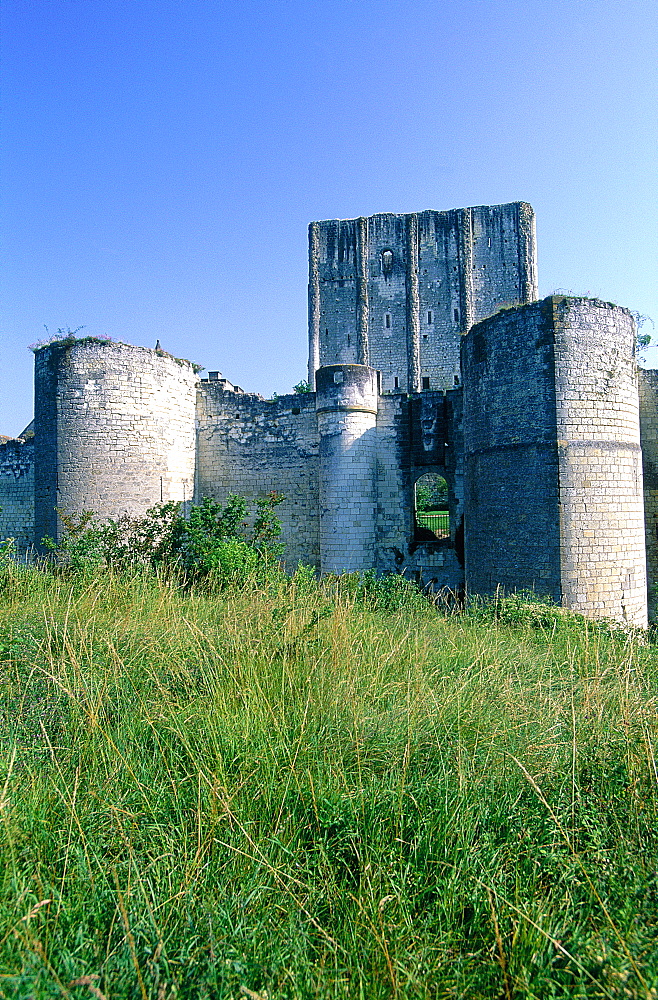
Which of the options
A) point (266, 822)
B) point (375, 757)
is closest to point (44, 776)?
→ point (266, 822)

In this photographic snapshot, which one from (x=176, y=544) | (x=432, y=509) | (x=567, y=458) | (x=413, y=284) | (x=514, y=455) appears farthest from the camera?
(x=413, y=284)

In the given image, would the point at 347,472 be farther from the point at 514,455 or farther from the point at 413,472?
the point at 514,455

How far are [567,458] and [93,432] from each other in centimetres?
929

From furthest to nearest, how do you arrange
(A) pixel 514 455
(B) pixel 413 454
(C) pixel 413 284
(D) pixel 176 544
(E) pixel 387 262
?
(E) pixel 387 262
(C) pixel 413 284
(B) pixel 413 454
(D) pixel 176 544
(A) pixel 514 455

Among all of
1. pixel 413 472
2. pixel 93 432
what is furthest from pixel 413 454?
pixel 93 432

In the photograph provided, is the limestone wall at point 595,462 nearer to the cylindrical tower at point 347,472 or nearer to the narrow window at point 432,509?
the narrow window at point 432,509

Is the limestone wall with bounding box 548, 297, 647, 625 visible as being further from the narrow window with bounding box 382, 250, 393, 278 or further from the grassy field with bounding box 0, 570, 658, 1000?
the narrow window with bounding box 382, 250, 393, 278

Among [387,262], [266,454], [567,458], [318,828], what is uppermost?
[387,262]

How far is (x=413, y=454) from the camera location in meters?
12.8

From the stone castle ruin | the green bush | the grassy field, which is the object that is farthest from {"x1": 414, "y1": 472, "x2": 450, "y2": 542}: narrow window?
the grassy field

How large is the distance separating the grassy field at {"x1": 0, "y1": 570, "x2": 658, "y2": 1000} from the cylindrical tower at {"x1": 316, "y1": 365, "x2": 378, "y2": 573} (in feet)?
27.3

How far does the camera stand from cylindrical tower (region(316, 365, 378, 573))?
40.8 ft

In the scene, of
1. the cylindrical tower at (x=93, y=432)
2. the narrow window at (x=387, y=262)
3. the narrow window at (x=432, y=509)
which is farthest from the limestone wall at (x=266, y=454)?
the narrow window at (x=387, y=262)

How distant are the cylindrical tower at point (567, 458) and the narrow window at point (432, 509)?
3435 mm
